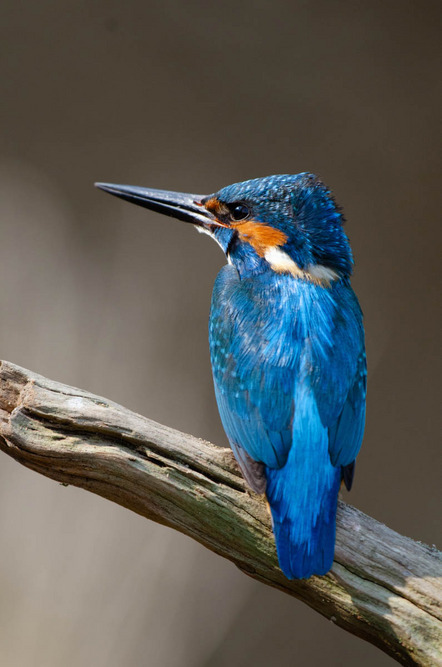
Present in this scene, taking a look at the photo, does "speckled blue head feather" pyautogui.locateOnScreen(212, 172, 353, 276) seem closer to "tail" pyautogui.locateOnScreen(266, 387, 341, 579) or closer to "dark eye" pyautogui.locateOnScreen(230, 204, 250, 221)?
"dark eye" pyautogui.locateOnScreen(230, 204, 250, 221)

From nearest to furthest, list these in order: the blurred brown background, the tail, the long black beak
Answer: the tail
the long black beak
the blurred brown background

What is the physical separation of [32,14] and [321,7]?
A: 1.05 metres

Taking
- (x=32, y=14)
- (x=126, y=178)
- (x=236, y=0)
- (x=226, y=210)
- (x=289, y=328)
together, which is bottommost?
(x=289, y=328)

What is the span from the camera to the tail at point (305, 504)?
1.10 m

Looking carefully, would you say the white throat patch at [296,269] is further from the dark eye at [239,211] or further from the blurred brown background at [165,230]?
the blurred brown background at [165,230]

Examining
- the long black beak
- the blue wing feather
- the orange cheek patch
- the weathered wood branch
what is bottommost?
the weathered wood branch

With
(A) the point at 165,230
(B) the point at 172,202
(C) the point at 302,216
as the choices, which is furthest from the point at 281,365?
(A) the point at 165,230

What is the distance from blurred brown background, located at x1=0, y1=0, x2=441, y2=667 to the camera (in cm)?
245

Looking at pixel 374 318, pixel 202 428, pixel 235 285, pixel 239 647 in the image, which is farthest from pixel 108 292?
pixel 239 647

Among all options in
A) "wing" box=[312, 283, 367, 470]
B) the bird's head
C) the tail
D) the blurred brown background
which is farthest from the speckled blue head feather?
the blurred brown background

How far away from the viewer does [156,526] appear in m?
2.55

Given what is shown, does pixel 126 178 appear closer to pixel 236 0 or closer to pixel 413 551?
pixel 236 0

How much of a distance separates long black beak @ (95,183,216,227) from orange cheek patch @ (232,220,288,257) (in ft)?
0.37

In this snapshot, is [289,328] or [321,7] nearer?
[289,328]
